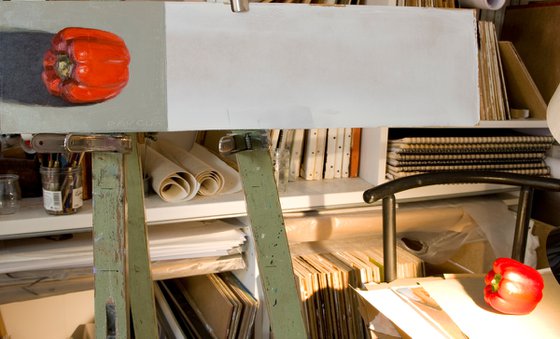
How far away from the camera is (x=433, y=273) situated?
1.80m

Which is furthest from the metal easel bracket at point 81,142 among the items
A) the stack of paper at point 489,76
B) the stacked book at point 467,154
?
the stack of paper at point 489,76

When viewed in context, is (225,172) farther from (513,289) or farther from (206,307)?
(513,289)

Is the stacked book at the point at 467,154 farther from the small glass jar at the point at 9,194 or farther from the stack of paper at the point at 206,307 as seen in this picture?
the small glass jar at the point at 9,194

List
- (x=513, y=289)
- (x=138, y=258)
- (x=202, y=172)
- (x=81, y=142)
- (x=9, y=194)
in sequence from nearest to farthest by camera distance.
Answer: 1. (x=81, y=142)
2. (x=138, y=258)
3. (x=513, y=289)
4. (x=9, y=194)
5. (x=202, y=172)

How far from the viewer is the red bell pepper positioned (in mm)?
1097

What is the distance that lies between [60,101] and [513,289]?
2.87ft

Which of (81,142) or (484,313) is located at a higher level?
(81,142)

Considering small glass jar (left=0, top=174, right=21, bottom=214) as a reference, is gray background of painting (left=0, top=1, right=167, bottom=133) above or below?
above

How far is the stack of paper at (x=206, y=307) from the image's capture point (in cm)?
140

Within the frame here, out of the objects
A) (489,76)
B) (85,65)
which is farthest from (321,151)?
(85,65)

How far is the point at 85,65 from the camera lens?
75 centimetres

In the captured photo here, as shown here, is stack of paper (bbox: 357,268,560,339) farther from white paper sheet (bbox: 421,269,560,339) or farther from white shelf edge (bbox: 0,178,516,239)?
white shelf edge (bbox: 0,178,516,239)

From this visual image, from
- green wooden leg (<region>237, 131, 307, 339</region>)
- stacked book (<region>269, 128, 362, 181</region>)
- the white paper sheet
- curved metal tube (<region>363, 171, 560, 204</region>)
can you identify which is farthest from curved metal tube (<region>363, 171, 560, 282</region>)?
green wooden leg (<region>237, 131, 307, 339</region>)

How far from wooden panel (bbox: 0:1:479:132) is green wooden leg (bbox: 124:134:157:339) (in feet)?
0.44
